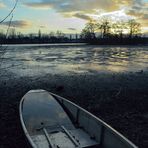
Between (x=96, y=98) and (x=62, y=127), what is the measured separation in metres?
4.84

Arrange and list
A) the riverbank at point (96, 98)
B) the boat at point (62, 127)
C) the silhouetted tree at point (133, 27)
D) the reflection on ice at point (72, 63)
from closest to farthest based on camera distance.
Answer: the boat at point (62, 127), the riverbank at point (96, 98), the reflection on ice at point (72, 63), the silhouetted tree at point (133, 27)

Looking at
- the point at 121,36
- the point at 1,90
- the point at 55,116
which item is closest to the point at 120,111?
the point at 55,116

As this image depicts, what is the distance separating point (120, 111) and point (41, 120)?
3573 millimetres

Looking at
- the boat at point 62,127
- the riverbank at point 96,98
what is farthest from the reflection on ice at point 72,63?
the boat at point 62,127

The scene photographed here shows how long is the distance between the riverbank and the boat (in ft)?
1.91

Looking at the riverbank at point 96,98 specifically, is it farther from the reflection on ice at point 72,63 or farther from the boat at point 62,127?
the reflection on ice at point 72,63

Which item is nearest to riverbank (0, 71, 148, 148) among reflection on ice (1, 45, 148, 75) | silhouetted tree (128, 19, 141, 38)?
reflection on ice (1, 45, 148, 75)

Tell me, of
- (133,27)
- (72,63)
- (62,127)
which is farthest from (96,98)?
(133,27)

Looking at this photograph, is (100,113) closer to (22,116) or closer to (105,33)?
(22,116)

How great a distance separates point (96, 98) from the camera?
12.1 m

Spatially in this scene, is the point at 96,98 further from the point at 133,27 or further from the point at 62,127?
the point at 133,27

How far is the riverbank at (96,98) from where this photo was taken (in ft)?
26.8

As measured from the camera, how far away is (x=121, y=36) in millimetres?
107938

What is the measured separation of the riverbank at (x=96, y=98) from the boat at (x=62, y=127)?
582 mm
